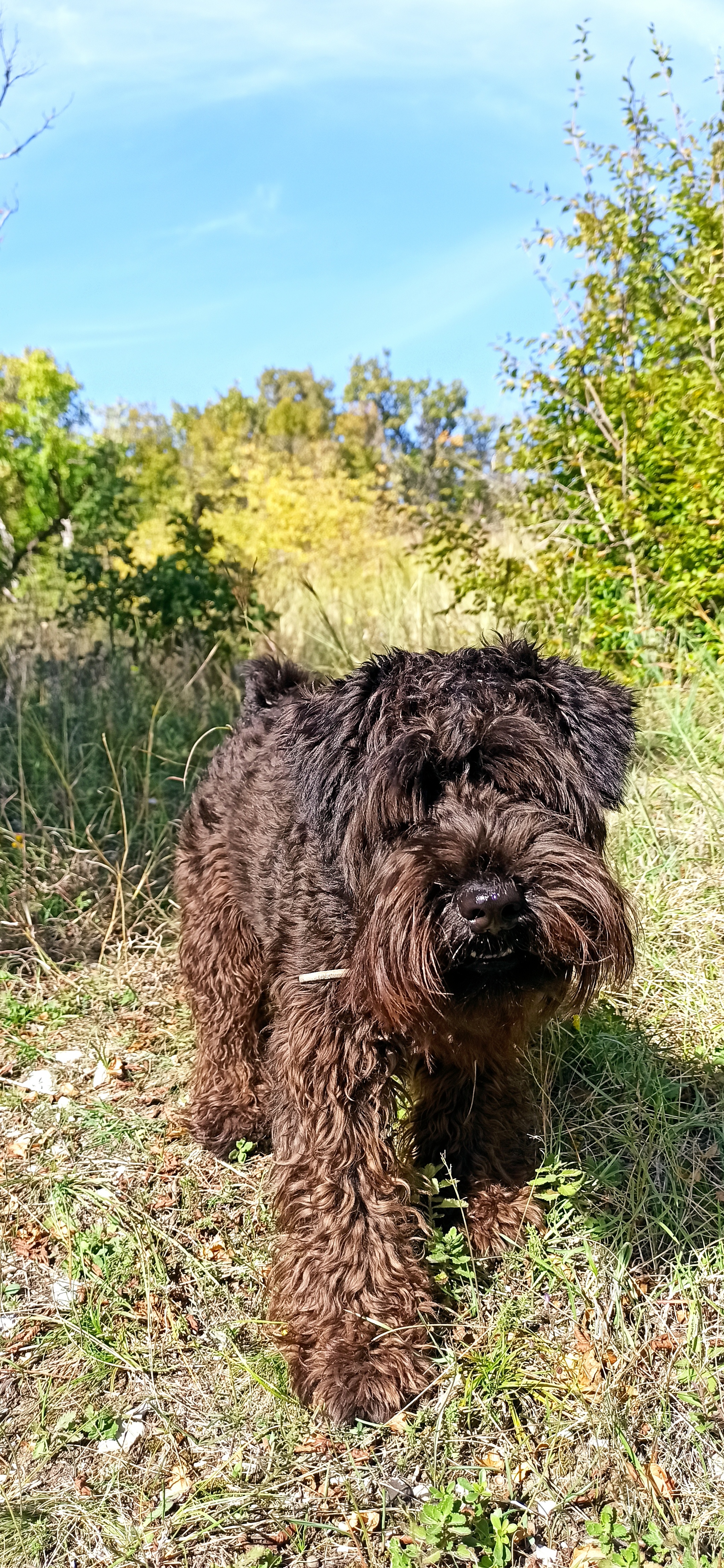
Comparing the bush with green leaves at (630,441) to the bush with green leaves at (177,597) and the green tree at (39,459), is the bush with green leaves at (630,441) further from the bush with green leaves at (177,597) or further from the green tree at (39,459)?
the green tree at (39,459)

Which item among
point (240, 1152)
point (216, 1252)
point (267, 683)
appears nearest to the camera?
point (216, 1252)

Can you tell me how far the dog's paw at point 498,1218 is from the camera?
10.4ft

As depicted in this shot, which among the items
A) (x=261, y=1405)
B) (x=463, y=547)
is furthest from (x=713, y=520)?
(x=261, y=1405)

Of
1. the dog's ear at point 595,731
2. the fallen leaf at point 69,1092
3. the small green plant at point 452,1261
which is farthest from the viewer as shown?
the fallen leaf at point 69,1092

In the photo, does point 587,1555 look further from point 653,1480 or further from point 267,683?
point 267,683

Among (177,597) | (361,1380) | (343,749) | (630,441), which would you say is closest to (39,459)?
(177,597)

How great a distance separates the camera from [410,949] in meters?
2.33

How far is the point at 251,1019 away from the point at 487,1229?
116 centimetres

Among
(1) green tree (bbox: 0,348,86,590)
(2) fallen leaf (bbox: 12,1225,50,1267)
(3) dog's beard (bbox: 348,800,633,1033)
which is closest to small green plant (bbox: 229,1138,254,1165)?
(2) fallen leaf (bbox: 12,1225,50,1267)

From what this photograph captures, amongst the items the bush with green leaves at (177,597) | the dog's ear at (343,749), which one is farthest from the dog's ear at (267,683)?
the bush with green leaves at (177,597)

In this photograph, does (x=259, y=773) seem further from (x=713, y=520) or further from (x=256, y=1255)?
(x=713, y=520)

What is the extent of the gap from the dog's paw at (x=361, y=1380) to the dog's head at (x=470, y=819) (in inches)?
39.6

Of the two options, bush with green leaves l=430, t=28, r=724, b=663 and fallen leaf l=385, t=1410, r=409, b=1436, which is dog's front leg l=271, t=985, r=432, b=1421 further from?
bush with green leaves l=430, t=28, r=724, b=663

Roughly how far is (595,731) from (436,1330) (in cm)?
177
